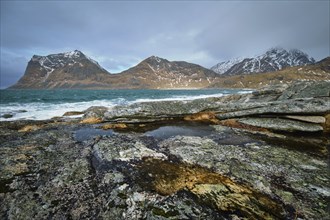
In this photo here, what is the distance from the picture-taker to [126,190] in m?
5.10

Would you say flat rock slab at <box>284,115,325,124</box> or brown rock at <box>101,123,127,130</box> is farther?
brown rock at <box>101,123,127,130</box>

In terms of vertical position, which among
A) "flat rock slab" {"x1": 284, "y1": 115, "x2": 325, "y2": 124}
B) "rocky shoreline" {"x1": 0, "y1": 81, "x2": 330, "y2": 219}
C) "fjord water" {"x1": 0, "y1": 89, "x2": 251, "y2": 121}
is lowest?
"fjord water" {"x1": 0, "y1": 89, "x2": 251, "y2": 121}

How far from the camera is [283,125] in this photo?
439 inches

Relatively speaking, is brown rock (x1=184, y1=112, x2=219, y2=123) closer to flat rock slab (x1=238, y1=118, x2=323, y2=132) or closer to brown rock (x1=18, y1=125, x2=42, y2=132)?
flat rock slab (x1=238, y1=118, x2=323, y2=132)

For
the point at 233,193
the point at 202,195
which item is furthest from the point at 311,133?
the point at 202,195

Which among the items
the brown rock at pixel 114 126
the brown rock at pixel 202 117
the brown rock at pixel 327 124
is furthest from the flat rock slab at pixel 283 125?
the brown rock at pixel 114 126

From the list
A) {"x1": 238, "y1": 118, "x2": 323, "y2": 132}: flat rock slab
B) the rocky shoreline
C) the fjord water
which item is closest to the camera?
the rocky shoreline

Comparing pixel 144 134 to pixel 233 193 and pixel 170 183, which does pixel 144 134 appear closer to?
pixel 170 183

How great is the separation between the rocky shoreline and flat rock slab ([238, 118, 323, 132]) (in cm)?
5

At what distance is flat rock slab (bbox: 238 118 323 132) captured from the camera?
34.9ft

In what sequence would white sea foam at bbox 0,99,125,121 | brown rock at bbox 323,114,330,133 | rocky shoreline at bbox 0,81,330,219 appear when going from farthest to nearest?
white sea foam at bbox 0,99,125,121, brown rock at bbox 323,114,330,133, rocky shoreline at bbox 0,81,330,219

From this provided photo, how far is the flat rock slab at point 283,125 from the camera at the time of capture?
10.6 meters

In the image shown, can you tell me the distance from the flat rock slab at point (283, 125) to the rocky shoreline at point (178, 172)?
2.1 inches

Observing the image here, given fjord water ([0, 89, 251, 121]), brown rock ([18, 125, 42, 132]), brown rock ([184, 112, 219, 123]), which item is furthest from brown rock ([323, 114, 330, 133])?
fjord water ([0, 89, 251, 121])
